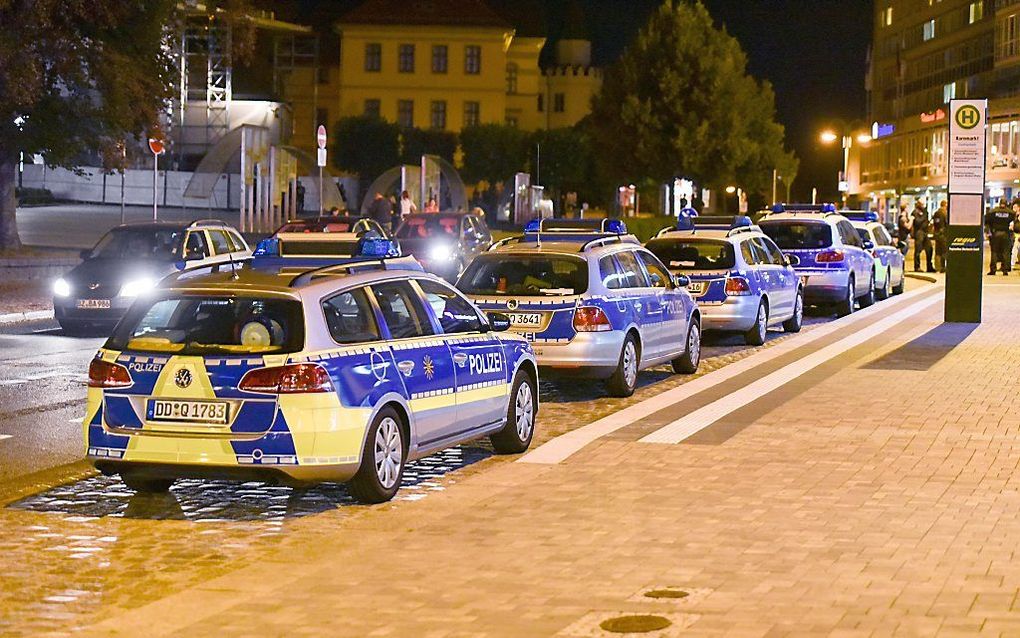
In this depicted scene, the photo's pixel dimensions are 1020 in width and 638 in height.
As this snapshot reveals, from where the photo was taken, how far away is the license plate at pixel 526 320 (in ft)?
51.7

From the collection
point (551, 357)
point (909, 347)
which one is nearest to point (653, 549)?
point (551, 357)

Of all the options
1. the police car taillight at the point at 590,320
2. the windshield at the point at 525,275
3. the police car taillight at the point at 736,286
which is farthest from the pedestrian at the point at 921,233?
the police car taillight at the point at 590,320

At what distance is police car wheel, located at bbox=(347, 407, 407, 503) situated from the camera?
33.6ft

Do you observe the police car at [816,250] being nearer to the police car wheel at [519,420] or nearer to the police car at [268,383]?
the police car wheel at [519,420]

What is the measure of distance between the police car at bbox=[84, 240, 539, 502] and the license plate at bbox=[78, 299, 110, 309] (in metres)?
13.0

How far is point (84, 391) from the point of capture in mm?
16734

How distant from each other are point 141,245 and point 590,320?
36.1 ft

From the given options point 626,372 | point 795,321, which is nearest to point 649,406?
point 626,372

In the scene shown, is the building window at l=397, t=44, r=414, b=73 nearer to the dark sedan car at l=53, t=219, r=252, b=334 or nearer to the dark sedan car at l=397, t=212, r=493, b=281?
the dark sedan car at l=397, t=212, r=493, b=281

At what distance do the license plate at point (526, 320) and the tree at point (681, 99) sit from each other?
213ft

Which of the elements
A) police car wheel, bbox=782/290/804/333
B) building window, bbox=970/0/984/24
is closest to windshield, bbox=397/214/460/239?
police car wheel, bbox=782/290/804/333

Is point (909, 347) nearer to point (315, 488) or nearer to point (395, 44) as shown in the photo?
→ point (315, 488)

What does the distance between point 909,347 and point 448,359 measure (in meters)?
12.1

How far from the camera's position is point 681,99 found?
80500mm
